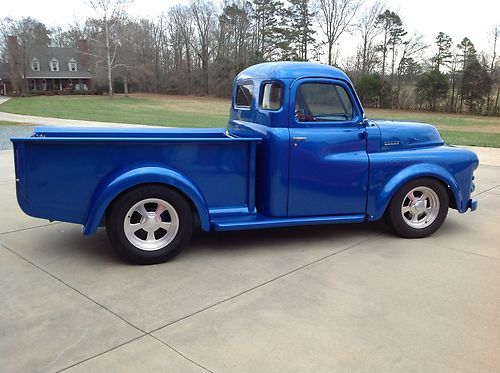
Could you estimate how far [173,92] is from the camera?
67.8 m

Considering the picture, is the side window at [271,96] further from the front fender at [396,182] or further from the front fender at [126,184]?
the front fender at [396,182]

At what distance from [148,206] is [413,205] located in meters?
2.95

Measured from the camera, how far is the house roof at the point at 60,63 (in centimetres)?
7500

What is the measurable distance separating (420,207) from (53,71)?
81.0 meters

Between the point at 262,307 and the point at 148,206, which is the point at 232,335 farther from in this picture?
the point at 148,206

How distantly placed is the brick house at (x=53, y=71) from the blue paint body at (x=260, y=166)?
244 ft

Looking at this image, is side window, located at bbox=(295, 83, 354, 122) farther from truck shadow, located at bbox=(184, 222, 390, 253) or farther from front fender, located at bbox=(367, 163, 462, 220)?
truck shadow, located at bbox=(184, 222, 390, 253)

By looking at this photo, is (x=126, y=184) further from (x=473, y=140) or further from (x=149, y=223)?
(x=473, y=140)

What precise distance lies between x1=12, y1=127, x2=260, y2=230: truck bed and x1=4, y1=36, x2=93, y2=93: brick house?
7439 centimetres

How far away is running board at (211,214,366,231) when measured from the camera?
460cm

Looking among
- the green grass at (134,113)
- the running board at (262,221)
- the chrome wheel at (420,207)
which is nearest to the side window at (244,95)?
the running board at (262,221)

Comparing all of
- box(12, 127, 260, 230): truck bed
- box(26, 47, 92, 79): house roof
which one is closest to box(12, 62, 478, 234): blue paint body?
box(12, 127, 260, 230): truck bed

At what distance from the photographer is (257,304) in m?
3.57

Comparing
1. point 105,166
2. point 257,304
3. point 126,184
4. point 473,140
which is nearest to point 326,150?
point 257,304
